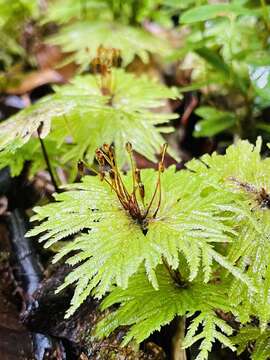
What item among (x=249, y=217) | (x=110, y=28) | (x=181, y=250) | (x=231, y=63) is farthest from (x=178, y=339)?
(x=110, y=28)

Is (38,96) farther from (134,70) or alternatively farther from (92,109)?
(92,109)

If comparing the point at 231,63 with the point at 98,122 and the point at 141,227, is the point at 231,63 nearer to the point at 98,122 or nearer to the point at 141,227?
the point at 98,122

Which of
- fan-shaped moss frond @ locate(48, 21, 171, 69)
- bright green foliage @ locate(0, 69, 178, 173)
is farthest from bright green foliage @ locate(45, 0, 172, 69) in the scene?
bright green foliage @ locate(0, 69, 178, 173)

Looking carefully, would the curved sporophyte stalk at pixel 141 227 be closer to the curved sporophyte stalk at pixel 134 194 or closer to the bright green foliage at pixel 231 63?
the curved sporophyte stalk at pixel 134 194

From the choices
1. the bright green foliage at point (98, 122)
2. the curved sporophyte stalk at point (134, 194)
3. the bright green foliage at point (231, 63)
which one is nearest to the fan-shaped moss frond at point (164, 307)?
the curved sporophyte stalk at point (134, 194)

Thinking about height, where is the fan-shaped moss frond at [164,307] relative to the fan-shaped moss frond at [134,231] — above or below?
below

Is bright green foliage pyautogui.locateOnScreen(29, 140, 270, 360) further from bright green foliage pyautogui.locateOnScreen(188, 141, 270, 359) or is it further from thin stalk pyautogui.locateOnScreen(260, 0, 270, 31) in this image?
thin stalk pyautogui.locateOnScreen(260, 0, 270, 31)
